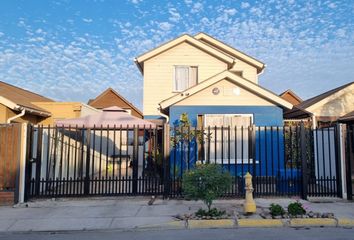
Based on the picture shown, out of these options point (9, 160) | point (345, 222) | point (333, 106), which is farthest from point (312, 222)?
point (333, 106)

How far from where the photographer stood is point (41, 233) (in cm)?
696

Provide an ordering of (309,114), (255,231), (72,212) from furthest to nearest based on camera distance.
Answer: (309,114), (72,212), (255,231)

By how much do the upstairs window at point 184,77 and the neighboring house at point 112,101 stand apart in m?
18.1

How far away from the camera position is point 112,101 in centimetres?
3591

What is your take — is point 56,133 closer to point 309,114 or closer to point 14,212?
point 14,212

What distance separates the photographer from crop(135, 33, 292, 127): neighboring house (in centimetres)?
1404

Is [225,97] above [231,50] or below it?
below

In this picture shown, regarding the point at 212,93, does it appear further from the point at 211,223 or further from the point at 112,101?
the point at 112,101

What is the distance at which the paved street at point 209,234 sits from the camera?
6.59 meters

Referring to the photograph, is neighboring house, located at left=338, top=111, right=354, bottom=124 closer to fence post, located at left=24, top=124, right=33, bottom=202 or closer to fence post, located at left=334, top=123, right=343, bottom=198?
fence post, located at left=334, top=123, right=343, bottom=198

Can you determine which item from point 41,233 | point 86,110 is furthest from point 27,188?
point 86,110

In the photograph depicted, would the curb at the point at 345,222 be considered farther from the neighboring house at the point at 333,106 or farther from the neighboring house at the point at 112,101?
the neighboring house at the point at 112,101

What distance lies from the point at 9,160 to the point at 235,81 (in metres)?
8.82

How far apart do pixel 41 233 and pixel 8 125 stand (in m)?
3.77
